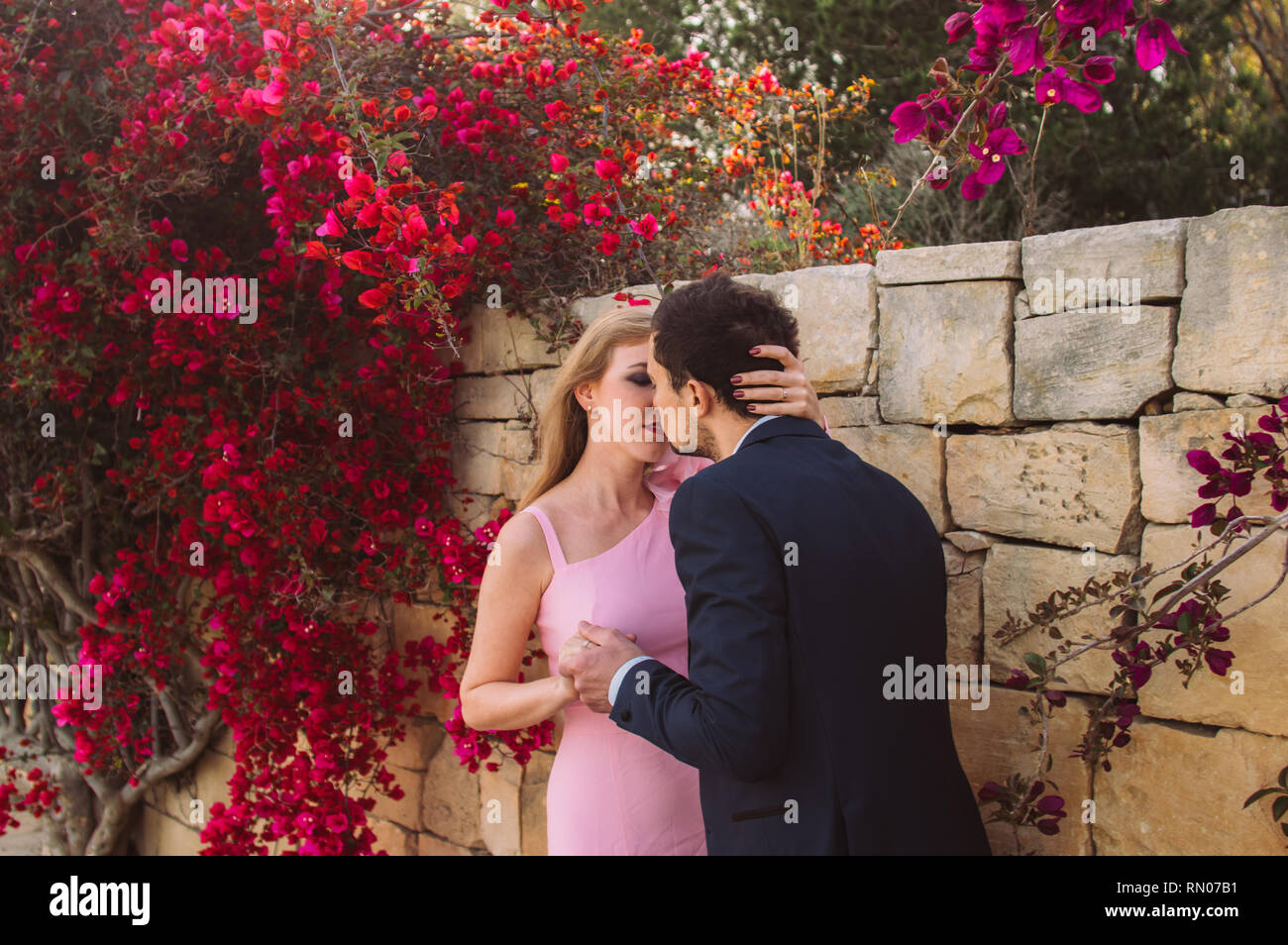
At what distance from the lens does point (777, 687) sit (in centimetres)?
145

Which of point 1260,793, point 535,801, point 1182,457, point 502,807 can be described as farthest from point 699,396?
point 502,807

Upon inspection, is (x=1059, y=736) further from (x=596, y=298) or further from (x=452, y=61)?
(x=452, y=61)

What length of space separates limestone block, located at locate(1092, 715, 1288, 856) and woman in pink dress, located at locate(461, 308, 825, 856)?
2.79ft

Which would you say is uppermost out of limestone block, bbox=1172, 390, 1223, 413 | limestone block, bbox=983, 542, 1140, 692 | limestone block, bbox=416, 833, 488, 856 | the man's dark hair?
the man's dark hair

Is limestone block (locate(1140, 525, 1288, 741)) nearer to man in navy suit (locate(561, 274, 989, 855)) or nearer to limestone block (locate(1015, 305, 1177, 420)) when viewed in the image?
limestone block (locate(1015, 305, 1177, 420))

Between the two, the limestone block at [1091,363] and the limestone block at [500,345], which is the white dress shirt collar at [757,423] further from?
the limestone block at [500,345]

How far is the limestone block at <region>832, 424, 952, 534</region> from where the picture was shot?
7.29 ft

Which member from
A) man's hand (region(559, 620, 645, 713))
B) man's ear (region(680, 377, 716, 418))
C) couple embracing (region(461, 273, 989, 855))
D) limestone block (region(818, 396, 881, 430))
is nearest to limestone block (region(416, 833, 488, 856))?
couple embracing (region(461, 273, 989, 855))

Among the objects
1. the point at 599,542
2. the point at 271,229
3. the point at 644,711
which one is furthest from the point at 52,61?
the point at 644,711

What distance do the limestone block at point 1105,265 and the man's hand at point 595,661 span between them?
1.10 meters

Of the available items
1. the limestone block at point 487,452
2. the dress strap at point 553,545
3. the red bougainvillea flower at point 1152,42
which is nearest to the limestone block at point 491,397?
the limestone block at point 487,452

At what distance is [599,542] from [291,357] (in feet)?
4.70

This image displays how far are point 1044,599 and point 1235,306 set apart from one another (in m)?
0.67
